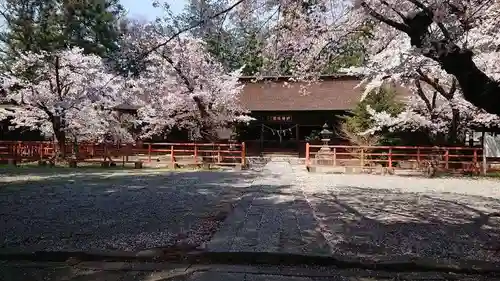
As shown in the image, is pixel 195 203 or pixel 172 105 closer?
pixel 195 203

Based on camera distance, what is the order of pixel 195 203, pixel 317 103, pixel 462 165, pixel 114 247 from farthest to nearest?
pixel 317 103 → pixel 462 165 → pixel 195 203 → pixel 114 247

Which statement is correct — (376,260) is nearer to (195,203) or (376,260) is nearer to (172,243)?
(172,243)

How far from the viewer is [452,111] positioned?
61.1 ft

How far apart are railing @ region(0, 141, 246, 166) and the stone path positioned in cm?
1011

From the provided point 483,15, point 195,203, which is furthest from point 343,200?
point 483,15

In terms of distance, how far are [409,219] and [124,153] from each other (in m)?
17.0

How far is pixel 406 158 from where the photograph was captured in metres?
19.5

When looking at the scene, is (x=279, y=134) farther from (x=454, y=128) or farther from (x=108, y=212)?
(x=108, y=212)

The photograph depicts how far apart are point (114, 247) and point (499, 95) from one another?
5143 mm

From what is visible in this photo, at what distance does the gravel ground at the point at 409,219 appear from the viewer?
573 centimetres

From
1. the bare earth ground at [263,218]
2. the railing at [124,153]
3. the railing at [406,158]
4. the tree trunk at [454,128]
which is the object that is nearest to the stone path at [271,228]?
the bare earth ground at [263,218]

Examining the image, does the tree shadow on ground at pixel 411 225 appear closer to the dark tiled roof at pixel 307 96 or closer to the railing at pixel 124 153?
the railing at pixel 124 153

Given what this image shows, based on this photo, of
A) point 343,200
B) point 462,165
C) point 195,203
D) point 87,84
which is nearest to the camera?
point 195,203

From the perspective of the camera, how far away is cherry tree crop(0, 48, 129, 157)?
21.2 metres
